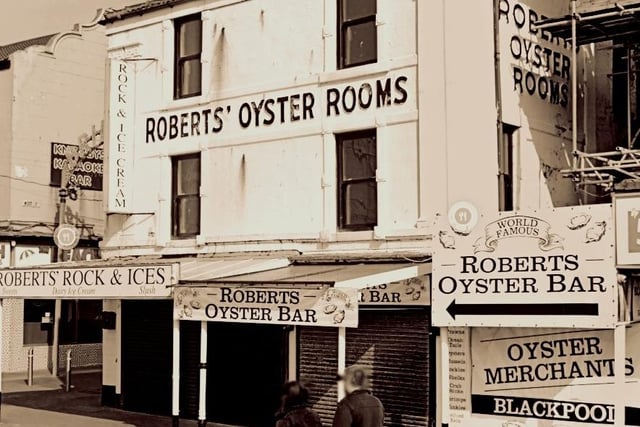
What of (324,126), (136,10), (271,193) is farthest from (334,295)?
(136,10)

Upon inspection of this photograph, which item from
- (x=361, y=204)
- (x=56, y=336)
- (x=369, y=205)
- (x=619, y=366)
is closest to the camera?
(x=619, y=366)

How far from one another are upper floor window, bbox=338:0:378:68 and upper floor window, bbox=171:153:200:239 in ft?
12.5

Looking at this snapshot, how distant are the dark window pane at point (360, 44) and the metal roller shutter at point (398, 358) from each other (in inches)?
162

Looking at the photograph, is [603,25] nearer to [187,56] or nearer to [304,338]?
[304,338]

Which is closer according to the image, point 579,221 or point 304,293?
point 579,221

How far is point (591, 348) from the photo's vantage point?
11.3m

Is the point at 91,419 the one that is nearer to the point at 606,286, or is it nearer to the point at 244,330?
the point at 244,330

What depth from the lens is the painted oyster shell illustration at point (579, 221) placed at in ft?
34.3

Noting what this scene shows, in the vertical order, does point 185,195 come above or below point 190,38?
below

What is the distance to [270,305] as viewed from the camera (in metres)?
12.0

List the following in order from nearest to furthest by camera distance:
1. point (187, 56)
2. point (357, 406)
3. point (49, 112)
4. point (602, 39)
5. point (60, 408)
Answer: point (357, 406) → point (602, 39) → point (187, 56) → point (60, 408) → point (49, 112)

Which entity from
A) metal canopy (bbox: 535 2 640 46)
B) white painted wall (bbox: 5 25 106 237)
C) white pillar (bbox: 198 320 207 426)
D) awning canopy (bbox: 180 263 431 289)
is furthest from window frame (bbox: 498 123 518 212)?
white painted wall (bbox: 5 25 106 237)

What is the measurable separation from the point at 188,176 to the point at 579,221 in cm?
883

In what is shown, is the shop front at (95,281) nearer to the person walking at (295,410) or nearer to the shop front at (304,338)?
the shop front at (304,338)
